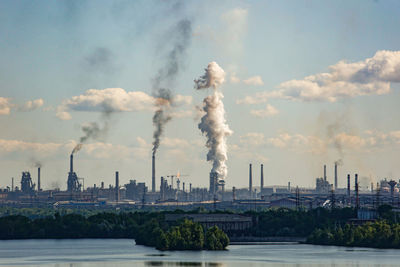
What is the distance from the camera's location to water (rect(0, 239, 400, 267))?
413 feet

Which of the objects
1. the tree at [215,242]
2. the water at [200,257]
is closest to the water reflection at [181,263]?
the water at [200,257]

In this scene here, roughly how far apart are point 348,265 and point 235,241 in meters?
77.6

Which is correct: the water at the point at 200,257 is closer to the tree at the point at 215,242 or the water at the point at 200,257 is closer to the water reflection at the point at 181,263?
the water reflection at the point at 181,263

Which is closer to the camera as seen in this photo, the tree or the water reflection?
the water reflection

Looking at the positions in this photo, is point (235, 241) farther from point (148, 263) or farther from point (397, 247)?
point (148, 263)

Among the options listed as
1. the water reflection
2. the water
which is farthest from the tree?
the water reflection

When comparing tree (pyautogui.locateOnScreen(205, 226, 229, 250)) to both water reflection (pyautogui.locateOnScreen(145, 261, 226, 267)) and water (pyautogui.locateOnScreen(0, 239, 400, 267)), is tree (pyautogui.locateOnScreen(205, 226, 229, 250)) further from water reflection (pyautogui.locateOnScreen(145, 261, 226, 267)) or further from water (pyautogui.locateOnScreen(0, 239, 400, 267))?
water reflection (pyautogui.locateOnScreen(145, 261, 226, 267))

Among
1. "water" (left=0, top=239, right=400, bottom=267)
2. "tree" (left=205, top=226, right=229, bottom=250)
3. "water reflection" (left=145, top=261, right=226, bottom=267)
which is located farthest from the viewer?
"tree" (left=205, top=226, right=229, bottom=250)

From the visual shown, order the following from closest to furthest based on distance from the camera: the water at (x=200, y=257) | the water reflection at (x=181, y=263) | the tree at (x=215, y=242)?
the water reflection at (x=181, y=263), the water at (x=200, y=257), the tree at (x=215, y=242)

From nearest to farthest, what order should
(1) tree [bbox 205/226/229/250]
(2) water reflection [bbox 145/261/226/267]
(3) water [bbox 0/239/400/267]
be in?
(2) water reflection [bbox 145/261/226/267], (3) water [bbox 0/239/400/267], (1) tree [bbox 205/226/229/250]

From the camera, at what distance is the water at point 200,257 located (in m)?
126

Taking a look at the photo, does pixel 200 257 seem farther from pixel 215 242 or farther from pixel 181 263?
pixel 215 242

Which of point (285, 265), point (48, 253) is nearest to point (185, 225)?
point (48, 253)

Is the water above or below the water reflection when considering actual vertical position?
below
